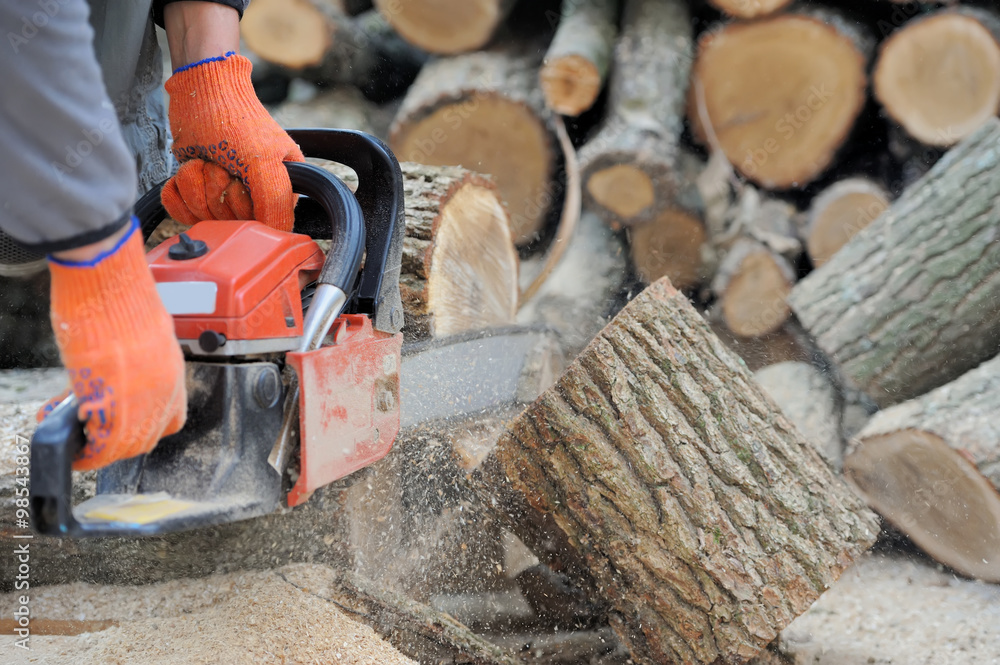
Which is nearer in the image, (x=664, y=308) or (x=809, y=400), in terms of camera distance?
(x=664, y=308)

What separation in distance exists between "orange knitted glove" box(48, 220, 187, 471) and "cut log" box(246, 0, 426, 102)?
2.83m

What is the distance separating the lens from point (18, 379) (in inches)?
67.4

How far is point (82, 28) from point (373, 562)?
1270 mm

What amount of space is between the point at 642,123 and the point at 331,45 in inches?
63.3

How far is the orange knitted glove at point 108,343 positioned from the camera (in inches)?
34.1

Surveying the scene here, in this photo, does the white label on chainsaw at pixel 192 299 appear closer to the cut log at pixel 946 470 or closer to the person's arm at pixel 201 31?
the person's arm at pixel 201 31

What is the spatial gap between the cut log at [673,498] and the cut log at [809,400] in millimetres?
1246

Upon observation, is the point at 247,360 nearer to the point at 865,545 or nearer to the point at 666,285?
the point at 666,285

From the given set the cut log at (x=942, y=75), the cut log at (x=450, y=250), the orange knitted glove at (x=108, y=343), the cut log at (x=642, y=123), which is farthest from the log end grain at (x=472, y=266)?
the cut log at (x=942, y=75)

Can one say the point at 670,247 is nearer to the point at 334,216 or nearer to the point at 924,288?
the point at 924,288

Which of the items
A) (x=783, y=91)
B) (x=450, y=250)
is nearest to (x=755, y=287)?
(x=783, y=91)

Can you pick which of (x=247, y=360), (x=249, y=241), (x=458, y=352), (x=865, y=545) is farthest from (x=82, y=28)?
(x=865, y=545)

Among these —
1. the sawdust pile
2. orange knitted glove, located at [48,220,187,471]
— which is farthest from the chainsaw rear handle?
the sawdust pile

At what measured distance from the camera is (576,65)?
305 centimetres
